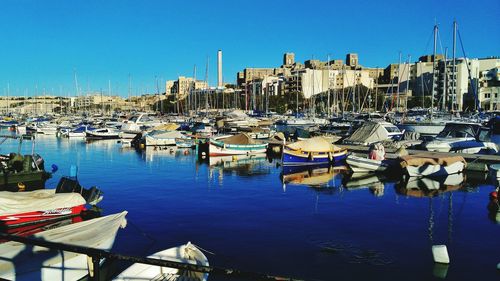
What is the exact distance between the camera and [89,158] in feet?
148

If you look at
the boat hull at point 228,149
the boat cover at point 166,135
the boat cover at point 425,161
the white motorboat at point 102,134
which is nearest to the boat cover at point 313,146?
the boat cover at point 425,161

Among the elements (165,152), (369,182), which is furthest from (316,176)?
(165,152)

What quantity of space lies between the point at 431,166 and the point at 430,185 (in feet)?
10.1

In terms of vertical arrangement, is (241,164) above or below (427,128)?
below

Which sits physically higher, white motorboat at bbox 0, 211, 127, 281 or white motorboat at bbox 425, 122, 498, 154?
white motorboat at bbox 425, 122, 498, 154

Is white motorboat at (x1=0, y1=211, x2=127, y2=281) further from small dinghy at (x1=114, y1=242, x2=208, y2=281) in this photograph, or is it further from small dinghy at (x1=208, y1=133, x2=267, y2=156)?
small dinghy at (x1=208, y1=133, x2=267, y2=156)

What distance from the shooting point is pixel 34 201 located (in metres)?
17.3

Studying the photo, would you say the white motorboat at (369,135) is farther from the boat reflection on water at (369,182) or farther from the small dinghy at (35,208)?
the small dinghy at (35,208)

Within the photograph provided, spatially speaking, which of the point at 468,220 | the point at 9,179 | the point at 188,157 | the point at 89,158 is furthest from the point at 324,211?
the point at 89,158

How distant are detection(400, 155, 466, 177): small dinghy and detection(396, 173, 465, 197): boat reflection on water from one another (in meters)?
0.42

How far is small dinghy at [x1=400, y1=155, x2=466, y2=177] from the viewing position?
104 feet

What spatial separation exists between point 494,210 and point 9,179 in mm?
23517

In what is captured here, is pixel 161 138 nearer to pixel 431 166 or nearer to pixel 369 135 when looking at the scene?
pixel 369 135

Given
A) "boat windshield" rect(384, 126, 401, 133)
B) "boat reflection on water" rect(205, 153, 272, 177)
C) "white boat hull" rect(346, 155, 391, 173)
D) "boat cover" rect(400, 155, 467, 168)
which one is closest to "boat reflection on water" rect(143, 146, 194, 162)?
"boat reflection on water" rect(205, 153, 272, 177)
